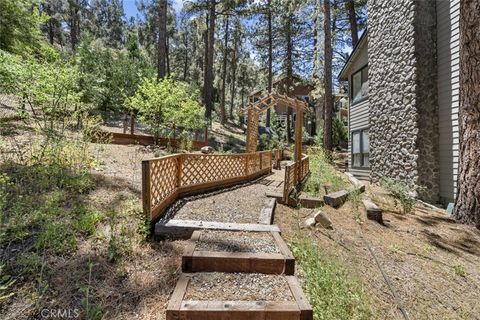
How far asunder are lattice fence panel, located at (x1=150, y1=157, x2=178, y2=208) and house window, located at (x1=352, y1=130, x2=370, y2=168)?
7824 mm

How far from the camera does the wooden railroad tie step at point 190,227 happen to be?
355cm

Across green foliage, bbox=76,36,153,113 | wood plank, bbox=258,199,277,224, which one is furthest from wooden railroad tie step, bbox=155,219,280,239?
green foliage, bbox=76,36,153,113

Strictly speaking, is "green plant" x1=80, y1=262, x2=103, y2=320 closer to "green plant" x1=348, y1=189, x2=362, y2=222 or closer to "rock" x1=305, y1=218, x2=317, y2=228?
"rock" x1=305, y1=218, x2=317, y2=228

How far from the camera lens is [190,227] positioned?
3645 millimetres

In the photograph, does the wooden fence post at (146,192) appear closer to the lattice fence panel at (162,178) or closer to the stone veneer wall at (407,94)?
the lattice fence panel at (162,178)

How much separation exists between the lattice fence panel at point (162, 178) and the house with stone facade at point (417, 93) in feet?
20.4

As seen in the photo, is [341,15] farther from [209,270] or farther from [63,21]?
[63,21]

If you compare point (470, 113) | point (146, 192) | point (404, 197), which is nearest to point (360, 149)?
point (404, 197)

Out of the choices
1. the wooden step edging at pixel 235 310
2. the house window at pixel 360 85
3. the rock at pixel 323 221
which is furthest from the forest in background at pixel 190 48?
the rock at pixel 323 221

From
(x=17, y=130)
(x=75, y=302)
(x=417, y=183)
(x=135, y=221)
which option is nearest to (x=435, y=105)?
(x=417, y=183)

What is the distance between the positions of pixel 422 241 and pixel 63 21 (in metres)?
52.9

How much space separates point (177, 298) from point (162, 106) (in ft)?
27.1

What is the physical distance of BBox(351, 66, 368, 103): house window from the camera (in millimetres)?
10172

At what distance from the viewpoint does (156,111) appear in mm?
9688
